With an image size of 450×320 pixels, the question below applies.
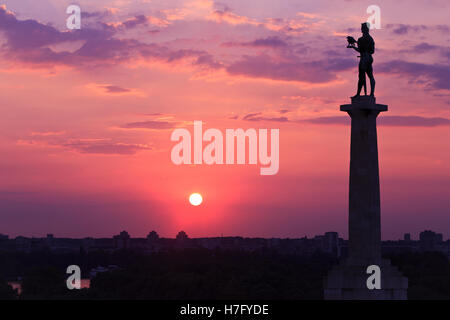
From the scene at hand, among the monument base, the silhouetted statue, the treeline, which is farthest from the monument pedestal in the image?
the treeline

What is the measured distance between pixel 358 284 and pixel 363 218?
273 centimetres

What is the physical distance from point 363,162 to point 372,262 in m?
4.05

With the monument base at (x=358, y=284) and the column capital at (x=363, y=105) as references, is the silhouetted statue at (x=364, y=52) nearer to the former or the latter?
the column capital at (x=363, y=105)

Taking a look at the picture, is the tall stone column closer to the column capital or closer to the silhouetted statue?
the column capital

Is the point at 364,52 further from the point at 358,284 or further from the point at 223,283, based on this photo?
the point at 223,283

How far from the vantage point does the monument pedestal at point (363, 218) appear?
4266 cm

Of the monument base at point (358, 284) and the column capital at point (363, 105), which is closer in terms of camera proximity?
the monument base at point (358, 284)

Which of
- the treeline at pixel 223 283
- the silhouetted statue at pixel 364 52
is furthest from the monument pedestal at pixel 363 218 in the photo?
the treeline at pixel 223 283

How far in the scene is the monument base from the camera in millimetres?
42375

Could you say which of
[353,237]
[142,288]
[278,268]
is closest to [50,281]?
[142,288]

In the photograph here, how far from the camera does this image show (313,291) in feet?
473

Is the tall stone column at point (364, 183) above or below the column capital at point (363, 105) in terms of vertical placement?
below

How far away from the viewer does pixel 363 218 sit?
142ft
